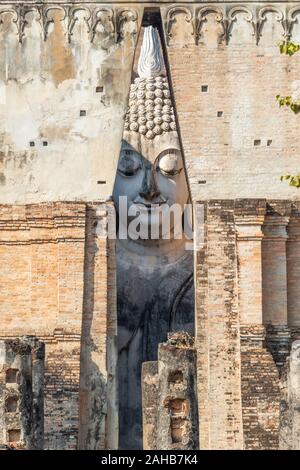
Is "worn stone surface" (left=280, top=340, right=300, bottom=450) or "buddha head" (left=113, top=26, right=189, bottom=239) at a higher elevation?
"buddha head" (left=113, top=26, right=189, bottom=239)

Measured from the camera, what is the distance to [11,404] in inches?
1332

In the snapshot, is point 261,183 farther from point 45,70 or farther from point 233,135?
point 45,70

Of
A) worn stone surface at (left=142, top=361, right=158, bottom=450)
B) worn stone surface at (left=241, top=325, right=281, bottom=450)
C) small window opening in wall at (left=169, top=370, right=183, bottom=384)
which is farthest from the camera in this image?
worn stone surface at (left=241, top=325, right=281, bottom=450)

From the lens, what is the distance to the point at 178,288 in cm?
3931

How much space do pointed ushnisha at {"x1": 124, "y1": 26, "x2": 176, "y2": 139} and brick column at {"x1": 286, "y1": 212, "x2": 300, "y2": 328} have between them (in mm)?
2518

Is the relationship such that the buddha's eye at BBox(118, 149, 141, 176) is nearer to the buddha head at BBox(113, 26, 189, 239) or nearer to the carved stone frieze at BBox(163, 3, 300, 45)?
the buddha head at BBox(113, 26, 189, 239)

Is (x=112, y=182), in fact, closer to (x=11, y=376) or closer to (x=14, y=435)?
(x=11, y=376)

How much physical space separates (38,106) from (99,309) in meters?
2.93

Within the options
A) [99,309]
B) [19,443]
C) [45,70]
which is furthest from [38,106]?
[19,443]

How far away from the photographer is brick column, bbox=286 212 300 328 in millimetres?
37750

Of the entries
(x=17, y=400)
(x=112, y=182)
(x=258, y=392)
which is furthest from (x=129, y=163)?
(x=17, y=400)

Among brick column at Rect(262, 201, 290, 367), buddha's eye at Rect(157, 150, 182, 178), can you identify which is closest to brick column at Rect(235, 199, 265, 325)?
brick column at Rect(262, 201, 290, 367)

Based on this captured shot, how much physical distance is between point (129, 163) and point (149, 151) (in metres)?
0.33

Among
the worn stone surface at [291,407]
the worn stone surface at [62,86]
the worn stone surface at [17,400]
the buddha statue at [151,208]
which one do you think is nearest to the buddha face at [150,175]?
the buddha statue at [151,208]
